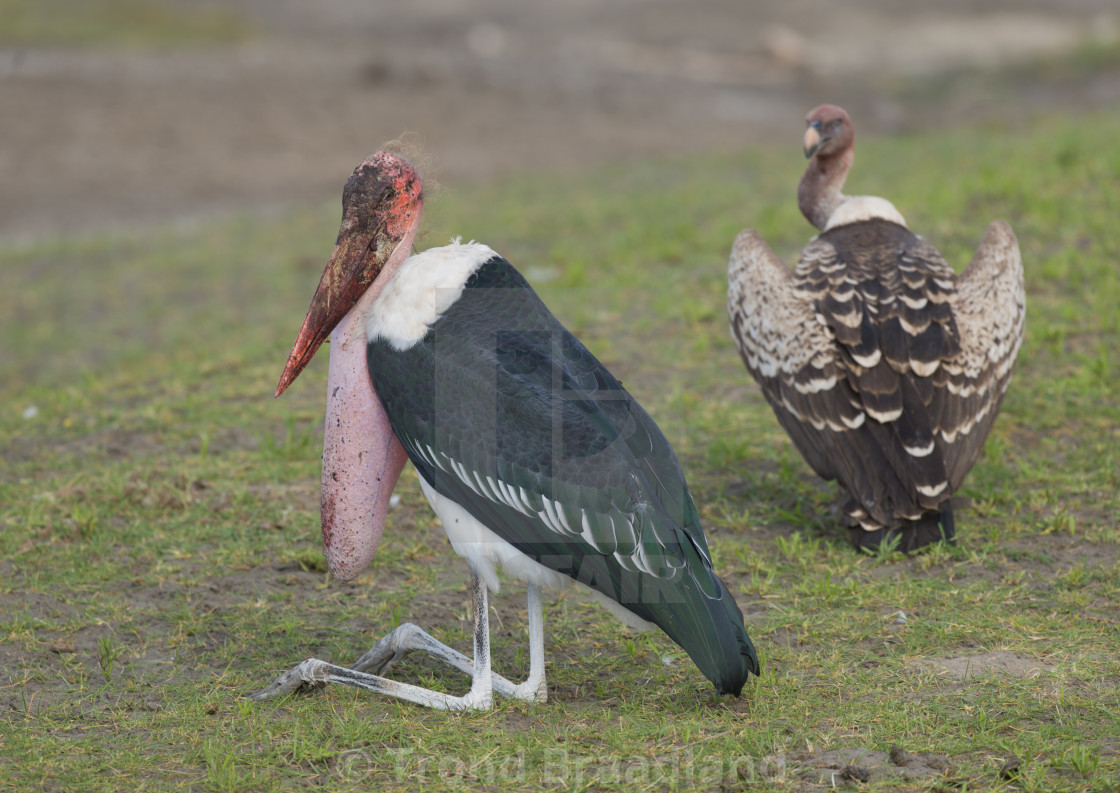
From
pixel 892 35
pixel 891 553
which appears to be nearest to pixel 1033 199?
pixel 891 553

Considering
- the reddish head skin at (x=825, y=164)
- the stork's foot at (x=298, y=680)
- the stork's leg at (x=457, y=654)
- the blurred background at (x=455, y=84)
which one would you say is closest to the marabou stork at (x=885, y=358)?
the reddish head skin at (x=825, y=164)

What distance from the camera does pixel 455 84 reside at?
52.2 feet

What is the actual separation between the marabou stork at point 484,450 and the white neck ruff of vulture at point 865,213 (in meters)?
2.22

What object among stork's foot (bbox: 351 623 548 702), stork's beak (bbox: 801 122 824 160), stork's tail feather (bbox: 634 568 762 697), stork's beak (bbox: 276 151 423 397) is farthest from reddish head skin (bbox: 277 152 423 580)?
stork's beak (bbox: 801 122 824 160)

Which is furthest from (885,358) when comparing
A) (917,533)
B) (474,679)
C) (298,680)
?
(298,680)

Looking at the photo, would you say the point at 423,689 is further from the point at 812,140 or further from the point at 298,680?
the point at 812,140

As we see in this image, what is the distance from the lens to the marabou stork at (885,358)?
450cm

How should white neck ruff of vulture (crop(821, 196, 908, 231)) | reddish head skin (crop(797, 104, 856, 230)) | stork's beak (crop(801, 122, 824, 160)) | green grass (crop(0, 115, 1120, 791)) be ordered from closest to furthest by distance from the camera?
green grass (crop(0, 115, 1120, 791))
white neck ruff of vulture (crop(821, 196, 908, 231))
stork's beak (crop(801, 122, 824, 160))
reddish head skin (crop(797, 104, 856, 230))

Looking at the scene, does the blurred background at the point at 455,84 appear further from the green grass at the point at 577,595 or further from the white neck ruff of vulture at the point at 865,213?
the white neck ruff of vulture at the point at 865,213

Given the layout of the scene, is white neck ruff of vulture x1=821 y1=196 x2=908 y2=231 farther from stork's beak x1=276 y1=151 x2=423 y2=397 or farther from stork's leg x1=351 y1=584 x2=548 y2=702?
stork's leg x1=351 y1=584 x2=548 y2=702

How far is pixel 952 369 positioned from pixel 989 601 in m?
0.90

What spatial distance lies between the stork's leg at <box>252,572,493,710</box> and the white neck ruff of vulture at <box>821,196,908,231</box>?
8.90 ft

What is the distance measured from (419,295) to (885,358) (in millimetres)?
1922

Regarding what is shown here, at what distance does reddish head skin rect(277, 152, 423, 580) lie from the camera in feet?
11.3
